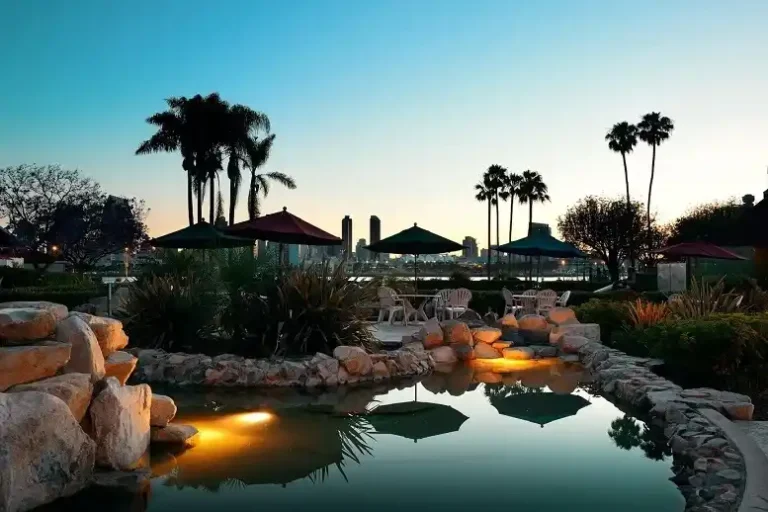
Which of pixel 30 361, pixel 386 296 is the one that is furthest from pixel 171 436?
pixel 386 296

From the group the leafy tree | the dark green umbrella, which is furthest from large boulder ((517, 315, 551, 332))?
the leafy tree

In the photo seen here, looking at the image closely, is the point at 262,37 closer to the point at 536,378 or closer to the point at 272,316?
the point at 272,316

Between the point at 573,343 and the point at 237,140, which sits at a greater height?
the point at 237,140

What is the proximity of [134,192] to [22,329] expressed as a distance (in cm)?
3321

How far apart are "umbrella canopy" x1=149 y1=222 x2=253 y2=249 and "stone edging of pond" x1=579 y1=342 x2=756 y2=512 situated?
779 centimetres

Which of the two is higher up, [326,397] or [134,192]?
[134,192]

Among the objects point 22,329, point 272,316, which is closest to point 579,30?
point 272,316

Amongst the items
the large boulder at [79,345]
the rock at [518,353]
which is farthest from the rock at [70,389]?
the rock at [518,353]

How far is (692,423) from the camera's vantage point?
4.84 metres

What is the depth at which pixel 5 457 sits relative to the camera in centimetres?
328

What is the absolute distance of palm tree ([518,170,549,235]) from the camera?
37.2 metres

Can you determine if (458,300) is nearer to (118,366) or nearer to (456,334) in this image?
(456,334)

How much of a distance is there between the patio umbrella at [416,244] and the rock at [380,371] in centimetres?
605

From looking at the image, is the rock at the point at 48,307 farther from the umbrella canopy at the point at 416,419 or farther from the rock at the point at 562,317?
the rock at the point at 562,317
